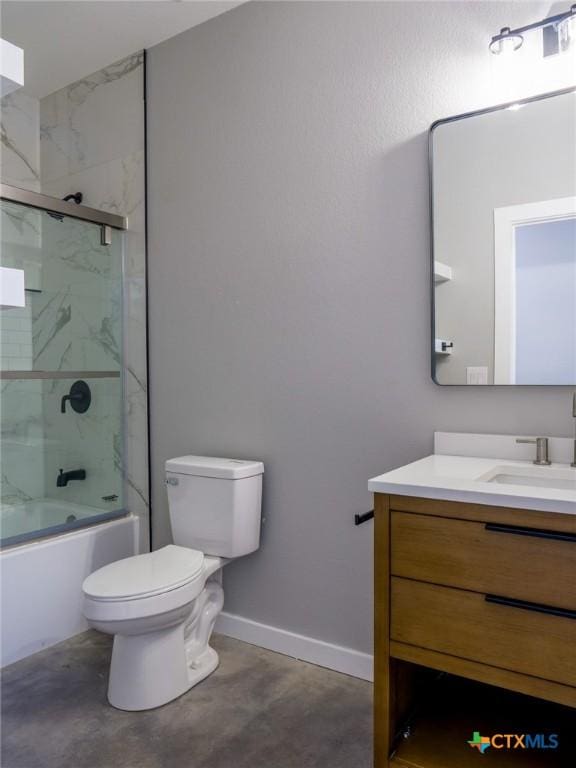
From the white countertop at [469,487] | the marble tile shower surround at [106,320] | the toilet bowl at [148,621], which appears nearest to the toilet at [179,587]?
the toilet bowl at [148,621]

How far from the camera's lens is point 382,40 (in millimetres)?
1921

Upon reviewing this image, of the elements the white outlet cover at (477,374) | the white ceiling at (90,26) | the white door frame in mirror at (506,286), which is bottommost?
the white outlet cover at (477,374)

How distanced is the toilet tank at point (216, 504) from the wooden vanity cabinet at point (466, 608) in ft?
2.75

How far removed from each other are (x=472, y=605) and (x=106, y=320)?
6.86ft

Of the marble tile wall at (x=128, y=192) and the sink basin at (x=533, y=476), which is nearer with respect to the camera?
the sink basin at (x=533, y=476)

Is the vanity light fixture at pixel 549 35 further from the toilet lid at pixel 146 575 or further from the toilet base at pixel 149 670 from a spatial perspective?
the toilet base at pixel 149 670

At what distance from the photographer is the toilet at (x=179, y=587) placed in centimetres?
176

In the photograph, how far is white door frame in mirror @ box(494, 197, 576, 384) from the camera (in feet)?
5.45

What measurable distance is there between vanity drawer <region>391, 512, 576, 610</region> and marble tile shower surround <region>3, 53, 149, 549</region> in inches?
64.4

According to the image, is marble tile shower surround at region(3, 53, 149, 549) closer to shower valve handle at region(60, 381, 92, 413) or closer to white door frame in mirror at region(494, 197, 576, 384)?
shower valve handle at region(60, 381, 92, 413)

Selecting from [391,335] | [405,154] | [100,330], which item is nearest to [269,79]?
[405,154]

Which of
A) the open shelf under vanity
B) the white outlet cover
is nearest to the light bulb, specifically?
the white outlet cover

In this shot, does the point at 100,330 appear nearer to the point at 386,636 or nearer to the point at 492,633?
the point at 386,636

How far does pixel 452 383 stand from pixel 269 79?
139 centimetres
